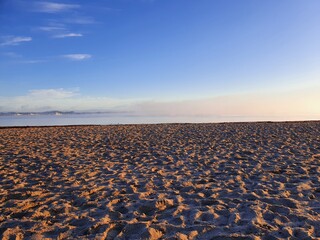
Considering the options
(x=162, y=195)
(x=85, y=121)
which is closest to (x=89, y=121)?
(x=85, y=121)

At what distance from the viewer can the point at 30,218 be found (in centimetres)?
455

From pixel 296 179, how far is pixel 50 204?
4981 mm

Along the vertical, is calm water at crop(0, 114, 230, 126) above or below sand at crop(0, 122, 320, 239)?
above

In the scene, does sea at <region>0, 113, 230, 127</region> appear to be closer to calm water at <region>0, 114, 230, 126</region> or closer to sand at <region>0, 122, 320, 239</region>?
calm water at <region>0, 114, 230, 126</region>

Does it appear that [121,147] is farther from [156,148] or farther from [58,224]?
[58,224]

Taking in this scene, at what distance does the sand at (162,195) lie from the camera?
4023 millimetres

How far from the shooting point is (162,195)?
5500 millimetres

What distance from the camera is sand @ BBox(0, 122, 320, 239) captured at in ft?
13.2

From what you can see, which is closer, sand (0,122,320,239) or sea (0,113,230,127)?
sand (0,122,320,239)

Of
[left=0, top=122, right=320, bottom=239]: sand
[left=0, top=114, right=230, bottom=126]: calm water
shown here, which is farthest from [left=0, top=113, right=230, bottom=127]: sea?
[left=0, top=122, right=320, bottom=239]: sand

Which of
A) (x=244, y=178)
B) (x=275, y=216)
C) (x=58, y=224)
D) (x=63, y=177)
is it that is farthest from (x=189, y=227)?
(x=63, y=177)

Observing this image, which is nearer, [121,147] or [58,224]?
[58,224]

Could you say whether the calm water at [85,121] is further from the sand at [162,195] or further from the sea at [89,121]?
the sand at [162,195]

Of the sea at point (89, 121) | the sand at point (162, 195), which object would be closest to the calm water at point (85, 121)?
the sea at point (89, 121)
